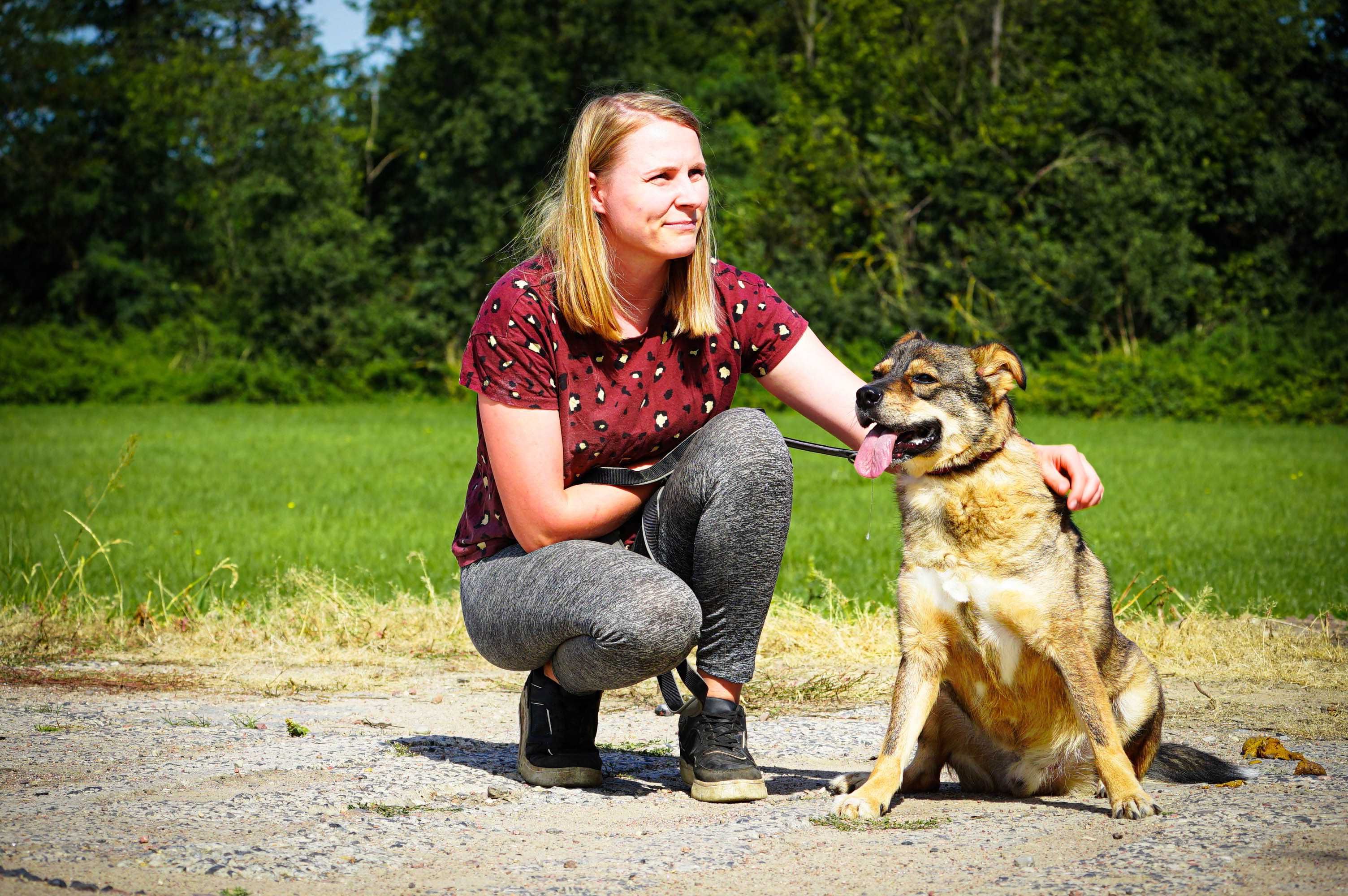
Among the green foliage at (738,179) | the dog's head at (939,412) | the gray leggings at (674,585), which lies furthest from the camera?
the green foliage at (738,179)

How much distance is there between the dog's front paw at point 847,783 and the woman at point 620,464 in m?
0.23

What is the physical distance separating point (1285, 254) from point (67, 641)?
26770mm

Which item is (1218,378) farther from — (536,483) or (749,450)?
(536,483)

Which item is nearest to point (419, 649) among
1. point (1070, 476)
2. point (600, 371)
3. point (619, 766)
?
point (619, 766)

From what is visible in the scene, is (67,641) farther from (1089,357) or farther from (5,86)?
(5,86)

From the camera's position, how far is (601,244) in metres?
3.99

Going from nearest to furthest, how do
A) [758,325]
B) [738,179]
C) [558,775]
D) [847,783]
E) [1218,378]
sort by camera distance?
1. [847,783]
2. [558,775]
3. [758,325]
4. [1218,378]
5. [738,179]

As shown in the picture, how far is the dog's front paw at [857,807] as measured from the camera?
3564 mm

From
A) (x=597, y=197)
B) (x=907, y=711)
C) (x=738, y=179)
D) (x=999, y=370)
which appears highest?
(x=738, y=179)

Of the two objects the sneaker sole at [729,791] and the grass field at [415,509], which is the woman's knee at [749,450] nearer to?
the sneaker sole at [729,791]

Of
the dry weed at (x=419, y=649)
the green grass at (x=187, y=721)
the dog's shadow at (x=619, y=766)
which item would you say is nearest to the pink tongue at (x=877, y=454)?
the dog's shadow at (x=619, y=766)

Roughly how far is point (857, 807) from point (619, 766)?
3.48 feet

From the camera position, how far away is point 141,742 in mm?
4297

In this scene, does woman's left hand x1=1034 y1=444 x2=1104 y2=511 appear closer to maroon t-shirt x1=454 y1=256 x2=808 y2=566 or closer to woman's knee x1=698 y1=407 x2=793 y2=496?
woman's knee x1=698 y1=407 x2=793 y2=496
